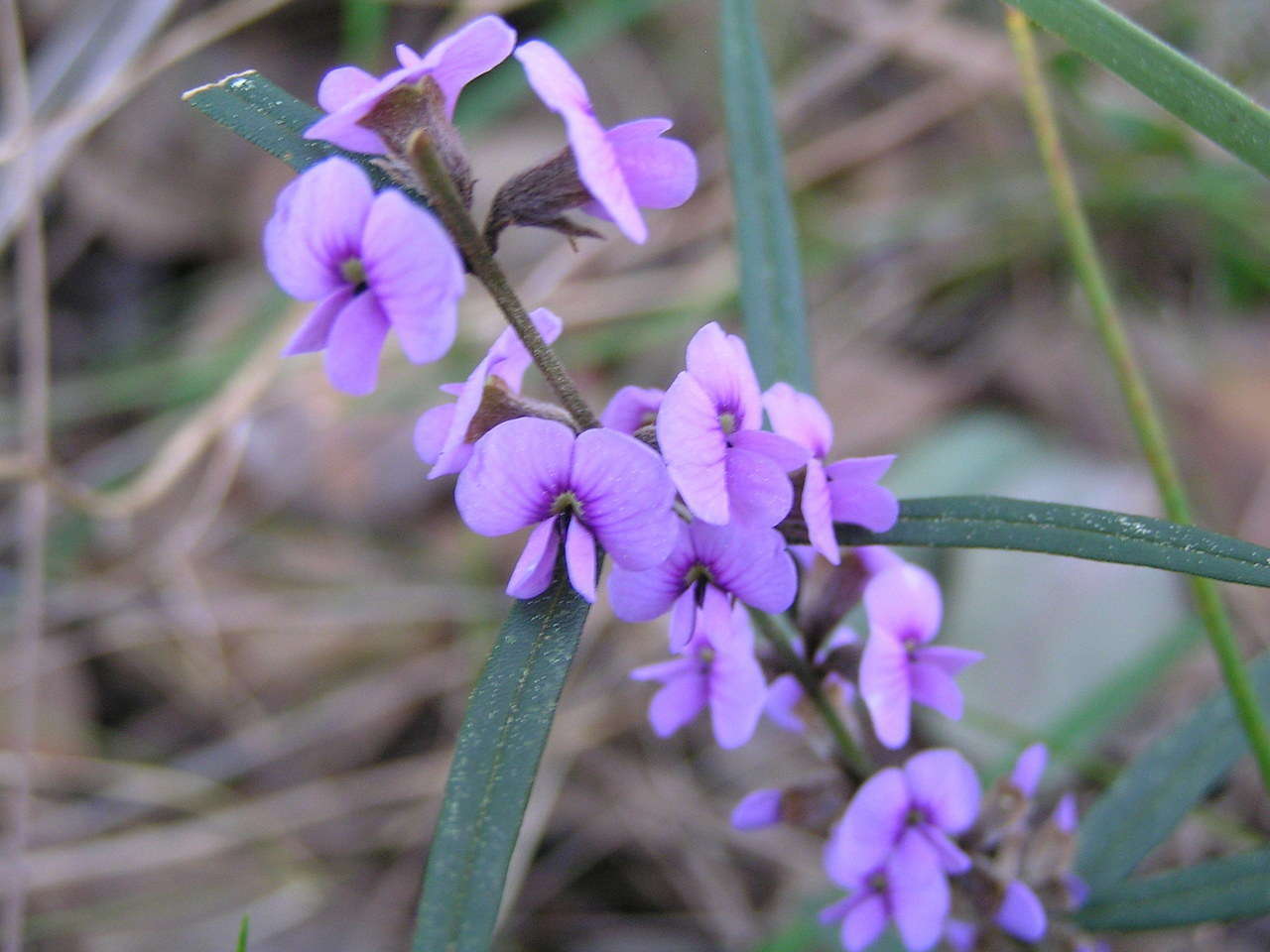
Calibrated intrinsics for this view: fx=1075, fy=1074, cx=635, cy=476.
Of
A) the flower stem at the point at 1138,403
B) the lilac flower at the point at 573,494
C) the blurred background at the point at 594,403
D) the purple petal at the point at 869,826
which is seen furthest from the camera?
the blurred background at the point at 594,403

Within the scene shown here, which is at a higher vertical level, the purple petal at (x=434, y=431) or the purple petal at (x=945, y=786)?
the purple petal at (x=434, y=431)

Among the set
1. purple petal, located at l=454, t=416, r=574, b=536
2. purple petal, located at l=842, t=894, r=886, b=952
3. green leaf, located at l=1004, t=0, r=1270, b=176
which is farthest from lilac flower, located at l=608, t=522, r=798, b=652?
green leaf, located at l=1004, t=0, r=1270, b=176

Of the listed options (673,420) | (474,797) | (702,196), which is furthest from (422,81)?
(702,196)

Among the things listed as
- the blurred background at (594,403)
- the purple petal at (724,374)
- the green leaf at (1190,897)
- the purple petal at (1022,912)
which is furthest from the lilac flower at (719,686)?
the blurred background at (594,403)

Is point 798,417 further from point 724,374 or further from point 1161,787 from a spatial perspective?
point 1161,787

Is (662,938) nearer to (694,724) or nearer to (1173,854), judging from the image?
(694,724)

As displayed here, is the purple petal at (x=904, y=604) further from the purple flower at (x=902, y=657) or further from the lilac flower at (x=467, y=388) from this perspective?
the lilac flower at (x=467, y=388)

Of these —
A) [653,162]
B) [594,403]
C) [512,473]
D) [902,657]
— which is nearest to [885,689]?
[902,657]
